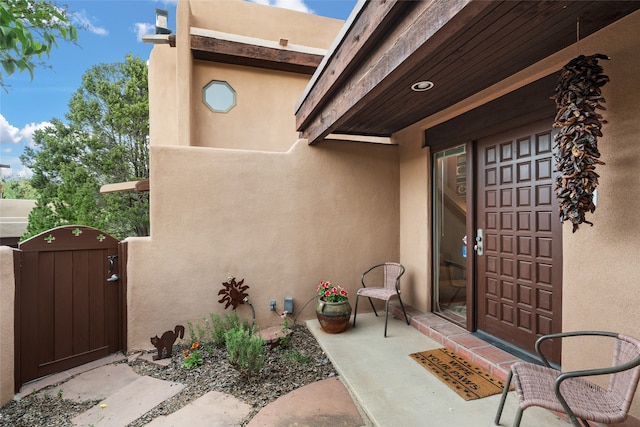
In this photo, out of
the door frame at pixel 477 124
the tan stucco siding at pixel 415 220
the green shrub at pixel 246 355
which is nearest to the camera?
the door frame at pixel 477 124

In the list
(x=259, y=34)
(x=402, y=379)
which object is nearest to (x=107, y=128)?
(x=259, y=34)

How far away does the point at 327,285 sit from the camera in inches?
155

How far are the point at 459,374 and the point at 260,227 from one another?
8.93 ft

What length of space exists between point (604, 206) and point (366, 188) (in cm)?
280

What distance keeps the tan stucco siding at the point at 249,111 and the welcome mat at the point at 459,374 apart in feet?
13.5

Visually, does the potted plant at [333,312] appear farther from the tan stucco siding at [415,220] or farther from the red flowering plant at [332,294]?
the tan stucco siding at [415,220]

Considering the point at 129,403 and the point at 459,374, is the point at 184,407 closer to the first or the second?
the point at 129,403

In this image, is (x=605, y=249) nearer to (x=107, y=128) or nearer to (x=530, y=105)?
(x=530, y=105)

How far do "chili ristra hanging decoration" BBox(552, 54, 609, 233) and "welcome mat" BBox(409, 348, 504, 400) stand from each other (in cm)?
144

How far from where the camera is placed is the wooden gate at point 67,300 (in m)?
2.92

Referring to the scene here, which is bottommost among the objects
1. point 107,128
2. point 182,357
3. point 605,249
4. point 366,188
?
point 182,357

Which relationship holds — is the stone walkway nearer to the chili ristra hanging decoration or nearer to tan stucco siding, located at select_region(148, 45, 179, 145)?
the chili ristra hanging decoration

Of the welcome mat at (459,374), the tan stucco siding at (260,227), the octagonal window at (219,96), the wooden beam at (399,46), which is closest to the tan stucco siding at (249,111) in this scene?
the octagonal window at (219,96)

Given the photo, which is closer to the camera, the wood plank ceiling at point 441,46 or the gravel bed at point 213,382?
the wood plank ceiling at point 441,46
